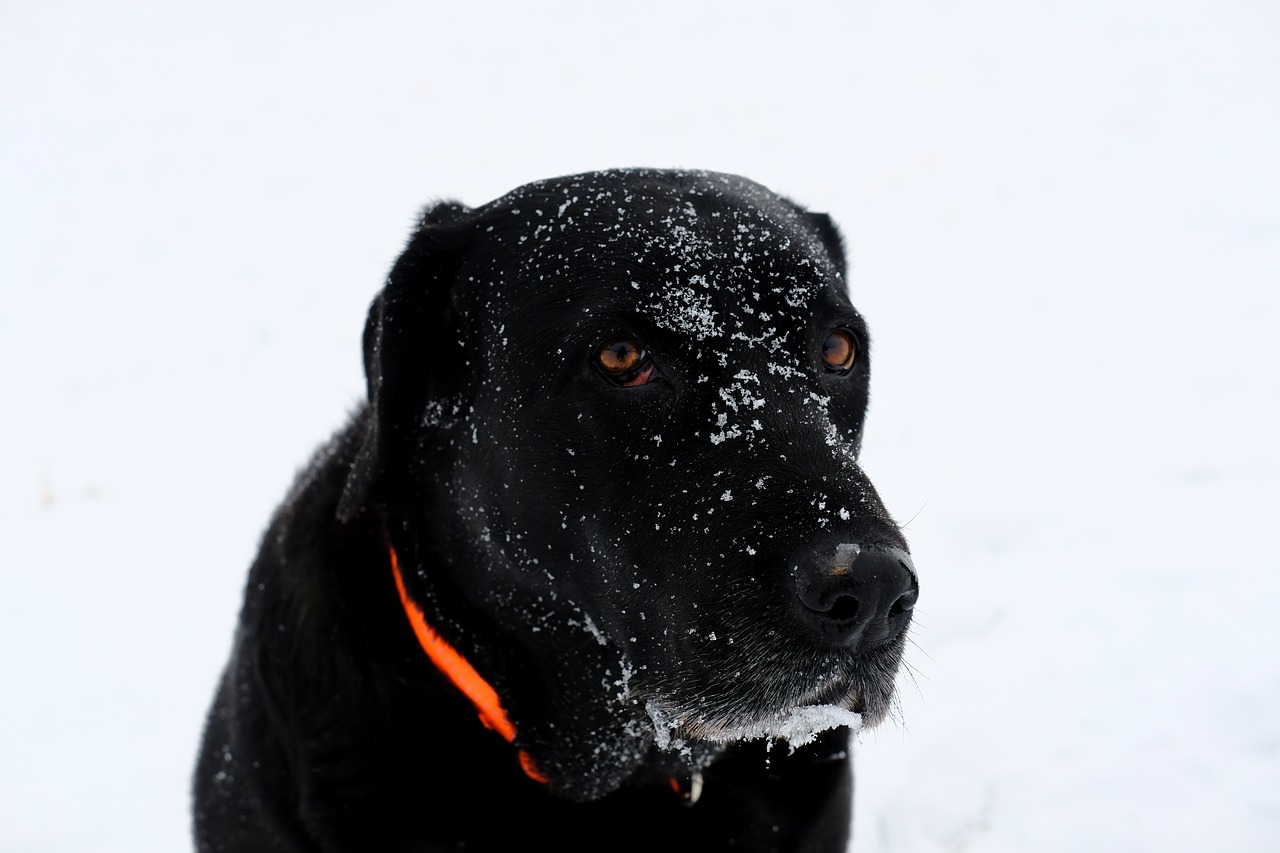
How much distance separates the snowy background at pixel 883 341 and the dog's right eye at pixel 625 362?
1.43 metres

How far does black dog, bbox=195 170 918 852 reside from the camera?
1.85m

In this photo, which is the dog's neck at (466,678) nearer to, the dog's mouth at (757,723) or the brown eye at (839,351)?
the dog's mouth at (757,723)

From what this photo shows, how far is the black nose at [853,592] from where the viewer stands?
165cm

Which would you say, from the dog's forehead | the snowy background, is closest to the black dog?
the dog's forehead

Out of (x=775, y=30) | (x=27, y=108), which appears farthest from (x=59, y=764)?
(x=775, y=30)

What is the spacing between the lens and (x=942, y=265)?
23.2ft

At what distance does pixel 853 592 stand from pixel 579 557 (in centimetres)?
60

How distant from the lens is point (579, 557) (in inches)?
79.9

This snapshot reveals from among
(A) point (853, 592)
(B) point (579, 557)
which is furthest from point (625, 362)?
(A) point (853, 592)

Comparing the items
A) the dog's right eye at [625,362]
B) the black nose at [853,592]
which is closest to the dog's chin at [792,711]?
the black nose at [853,592]

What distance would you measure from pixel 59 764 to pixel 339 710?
1.95 meters

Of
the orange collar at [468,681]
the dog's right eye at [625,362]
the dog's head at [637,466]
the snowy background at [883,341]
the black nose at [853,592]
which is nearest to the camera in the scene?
the black nose at [853,592]

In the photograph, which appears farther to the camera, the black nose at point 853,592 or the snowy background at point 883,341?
the snowy background at point 883,341

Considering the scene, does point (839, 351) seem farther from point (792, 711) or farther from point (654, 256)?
point (792, 711)
